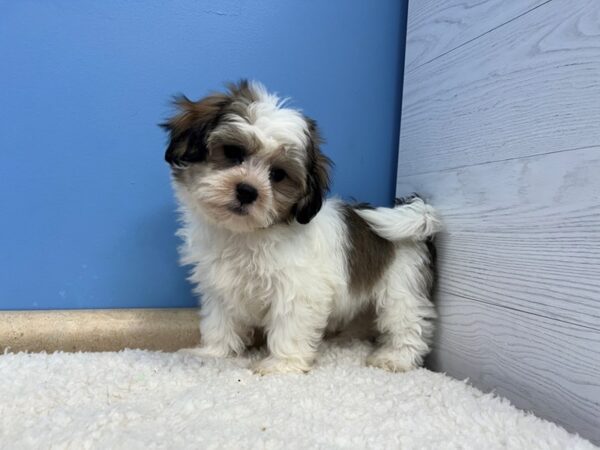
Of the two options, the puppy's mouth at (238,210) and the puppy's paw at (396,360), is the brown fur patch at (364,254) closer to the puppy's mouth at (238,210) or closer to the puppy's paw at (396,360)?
the puppy's paw at (396,360)

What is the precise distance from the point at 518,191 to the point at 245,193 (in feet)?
2.43

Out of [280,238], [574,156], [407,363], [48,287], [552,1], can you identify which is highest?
[552,1]

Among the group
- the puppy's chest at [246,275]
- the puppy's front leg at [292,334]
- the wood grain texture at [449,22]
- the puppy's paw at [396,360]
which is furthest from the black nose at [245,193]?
the wood grain texture at [449,22]

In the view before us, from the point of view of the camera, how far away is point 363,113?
76.2 inches

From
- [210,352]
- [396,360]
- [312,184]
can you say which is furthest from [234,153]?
[396,360]

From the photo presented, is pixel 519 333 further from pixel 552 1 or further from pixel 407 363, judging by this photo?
pixel 552 1

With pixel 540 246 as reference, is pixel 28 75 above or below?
above

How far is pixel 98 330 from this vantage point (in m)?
1.72

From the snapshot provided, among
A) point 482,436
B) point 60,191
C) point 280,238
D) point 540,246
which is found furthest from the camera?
point 60,191

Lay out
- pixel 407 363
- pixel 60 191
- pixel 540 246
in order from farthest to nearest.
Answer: pixel 60 191, pixel 407 363, pixel 540 246

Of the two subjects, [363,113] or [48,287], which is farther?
[363,113]

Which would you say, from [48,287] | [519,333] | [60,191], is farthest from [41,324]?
[519,333]

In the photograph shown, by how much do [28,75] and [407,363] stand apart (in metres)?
1.65

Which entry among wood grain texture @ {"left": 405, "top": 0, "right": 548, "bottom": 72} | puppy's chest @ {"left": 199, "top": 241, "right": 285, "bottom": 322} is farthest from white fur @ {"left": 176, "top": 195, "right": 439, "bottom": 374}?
wood grain texture @ {"left": 405, "top": 0, "right": 548, "bottom": 72}
